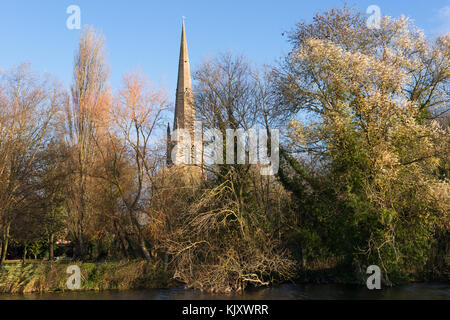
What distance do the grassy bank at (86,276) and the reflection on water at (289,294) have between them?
694 millimetres

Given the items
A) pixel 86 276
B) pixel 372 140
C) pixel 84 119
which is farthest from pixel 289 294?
pixel 84 119

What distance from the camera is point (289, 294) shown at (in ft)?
54.9

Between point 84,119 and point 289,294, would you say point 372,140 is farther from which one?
→ point 84,119

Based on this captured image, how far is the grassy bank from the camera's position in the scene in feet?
59.2

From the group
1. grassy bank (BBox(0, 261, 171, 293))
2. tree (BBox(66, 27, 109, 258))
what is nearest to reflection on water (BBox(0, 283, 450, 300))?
grassy bank (BBox(0, 261, 171, 293))

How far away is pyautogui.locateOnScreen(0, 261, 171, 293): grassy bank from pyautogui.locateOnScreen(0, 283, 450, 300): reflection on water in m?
0.69

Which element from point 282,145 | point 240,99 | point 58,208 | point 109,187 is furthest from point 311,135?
point 58,208

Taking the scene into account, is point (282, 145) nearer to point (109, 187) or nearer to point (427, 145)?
point (427, 145)

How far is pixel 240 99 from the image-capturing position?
787 inches

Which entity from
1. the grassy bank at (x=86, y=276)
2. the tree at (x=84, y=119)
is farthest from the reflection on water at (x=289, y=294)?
the tree at (x=84, y=119)

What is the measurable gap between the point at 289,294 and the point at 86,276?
8758 millimetres

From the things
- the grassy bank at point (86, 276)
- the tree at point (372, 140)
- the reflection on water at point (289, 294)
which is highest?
the tree at point (372, 140)

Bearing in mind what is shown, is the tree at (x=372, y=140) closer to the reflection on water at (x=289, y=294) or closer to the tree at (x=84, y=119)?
the reflection on water at (x=289, y=294)

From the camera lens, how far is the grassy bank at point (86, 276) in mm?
18031
